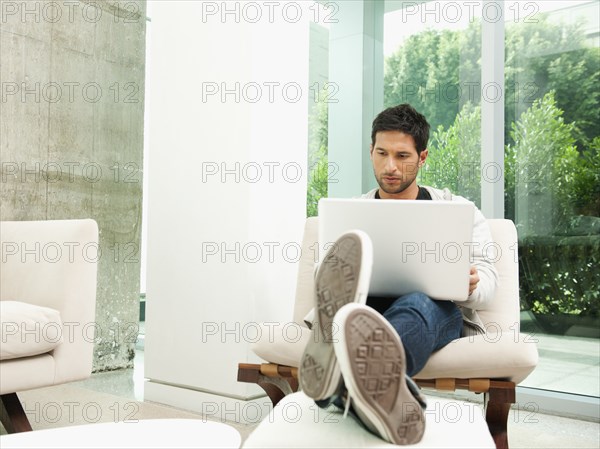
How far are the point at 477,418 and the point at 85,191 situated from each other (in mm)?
2660

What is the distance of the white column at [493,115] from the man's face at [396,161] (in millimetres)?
967

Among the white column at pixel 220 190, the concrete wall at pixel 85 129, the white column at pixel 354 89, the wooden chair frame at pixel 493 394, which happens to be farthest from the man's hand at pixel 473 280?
the concrete wall at pixel 85 129

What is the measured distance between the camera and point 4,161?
3.08m

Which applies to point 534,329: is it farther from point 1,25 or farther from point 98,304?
point 1,25

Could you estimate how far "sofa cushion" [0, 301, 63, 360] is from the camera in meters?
1.99

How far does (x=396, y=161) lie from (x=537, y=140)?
1.11 metres

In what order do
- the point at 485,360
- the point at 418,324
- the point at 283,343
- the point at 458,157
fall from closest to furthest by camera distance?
the point at 418,324
the point at 485,360
the point at 283,343
the point at 458,157

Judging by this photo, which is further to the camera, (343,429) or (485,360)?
(485,360)

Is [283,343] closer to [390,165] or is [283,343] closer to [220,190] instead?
[390,165]

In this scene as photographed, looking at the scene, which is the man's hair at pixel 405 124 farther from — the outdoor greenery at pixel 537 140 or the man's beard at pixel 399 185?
the outdoor greenery at pixel 537 140

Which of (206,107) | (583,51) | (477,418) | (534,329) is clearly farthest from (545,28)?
(477,418)

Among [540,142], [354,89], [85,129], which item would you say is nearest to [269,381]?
[540,142]

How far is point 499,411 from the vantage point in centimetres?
167

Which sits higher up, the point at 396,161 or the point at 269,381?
the point at 396,161
